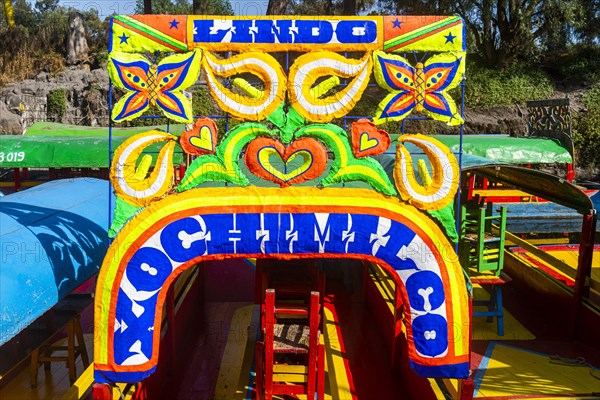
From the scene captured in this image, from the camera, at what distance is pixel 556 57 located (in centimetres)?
2989

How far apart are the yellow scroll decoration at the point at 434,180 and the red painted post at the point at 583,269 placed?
13.3 ft

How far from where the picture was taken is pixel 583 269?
27.3ft

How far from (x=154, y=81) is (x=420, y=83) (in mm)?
2532

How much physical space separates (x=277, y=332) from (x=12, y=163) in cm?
1096

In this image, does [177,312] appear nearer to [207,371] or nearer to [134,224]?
[207,371]

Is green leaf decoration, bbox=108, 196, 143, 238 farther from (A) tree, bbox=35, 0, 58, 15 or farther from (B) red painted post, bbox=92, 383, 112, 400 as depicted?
(A) tree, bbox=35, 0, 58, 15

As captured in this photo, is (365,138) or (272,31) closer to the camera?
(365,138)

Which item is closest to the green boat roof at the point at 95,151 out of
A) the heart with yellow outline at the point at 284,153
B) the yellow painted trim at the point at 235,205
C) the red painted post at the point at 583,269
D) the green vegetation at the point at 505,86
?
the red painted post at the point at 583,269

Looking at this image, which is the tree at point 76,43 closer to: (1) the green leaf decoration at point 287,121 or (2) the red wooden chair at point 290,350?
(2) the red wooden chair at point 290,350

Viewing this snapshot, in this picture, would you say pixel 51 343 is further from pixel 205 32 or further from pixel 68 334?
pixel 205 32

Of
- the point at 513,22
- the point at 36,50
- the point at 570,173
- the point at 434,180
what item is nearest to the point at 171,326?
the point at 434,180

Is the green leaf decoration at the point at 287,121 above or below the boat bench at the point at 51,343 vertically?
above

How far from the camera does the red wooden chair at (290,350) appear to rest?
19.5 feet

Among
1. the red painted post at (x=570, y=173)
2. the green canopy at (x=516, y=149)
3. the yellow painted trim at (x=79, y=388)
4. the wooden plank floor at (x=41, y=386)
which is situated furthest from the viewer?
the red painted post at (x=570, y=173)
